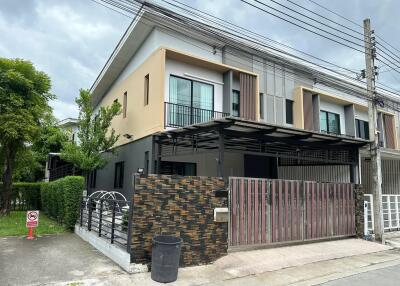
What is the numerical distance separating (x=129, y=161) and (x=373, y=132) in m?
9.79

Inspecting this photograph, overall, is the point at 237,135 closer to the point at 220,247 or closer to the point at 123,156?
the point at 220,247

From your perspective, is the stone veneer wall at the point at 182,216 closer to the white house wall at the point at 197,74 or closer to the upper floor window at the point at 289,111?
the white house wall at the point at 197,74

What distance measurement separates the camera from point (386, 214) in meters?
13.8

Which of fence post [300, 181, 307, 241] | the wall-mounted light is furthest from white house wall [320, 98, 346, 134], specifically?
the wall-mounted light

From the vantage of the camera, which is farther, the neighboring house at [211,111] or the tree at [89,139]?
the tree at [89,139]

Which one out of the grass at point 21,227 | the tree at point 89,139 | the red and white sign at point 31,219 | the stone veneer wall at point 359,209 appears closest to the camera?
the red and white sign at point 31,219

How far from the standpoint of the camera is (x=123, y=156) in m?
15.7

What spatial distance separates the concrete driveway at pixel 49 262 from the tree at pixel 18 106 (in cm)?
552

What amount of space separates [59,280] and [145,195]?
2220 millimetres

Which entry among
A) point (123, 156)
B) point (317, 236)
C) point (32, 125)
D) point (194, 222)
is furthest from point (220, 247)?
point (32, 125)

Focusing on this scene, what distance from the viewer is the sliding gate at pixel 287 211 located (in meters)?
8.84

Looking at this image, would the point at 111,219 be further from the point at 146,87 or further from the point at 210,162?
the point at 210,162

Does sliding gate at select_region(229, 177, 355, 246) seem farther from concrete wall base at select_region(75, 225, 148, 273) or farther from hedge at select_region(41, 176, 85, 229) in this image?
hedge at select_region(41, 176, 85, 229)

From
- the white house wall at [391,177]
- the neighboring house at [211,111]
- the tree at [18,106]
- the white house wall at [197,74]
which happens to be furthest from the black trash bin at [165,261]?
the white house wall at [391,177]
